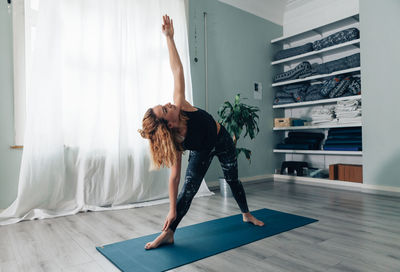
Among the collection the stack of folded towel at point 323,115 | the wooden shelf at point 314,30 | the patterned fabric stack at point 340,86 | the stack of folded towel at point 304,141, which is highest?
the wooden shelf at point 314,30

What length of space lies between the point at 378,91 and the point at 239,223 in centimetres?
235

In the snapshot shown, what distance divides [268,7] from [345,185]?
2950 millimetres

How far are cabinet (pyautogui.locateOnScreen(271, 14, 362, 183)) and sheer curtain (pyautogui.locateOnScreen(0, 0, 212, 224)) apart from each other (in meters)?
2.08

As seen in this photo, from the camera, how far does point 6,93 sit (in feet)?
8.61

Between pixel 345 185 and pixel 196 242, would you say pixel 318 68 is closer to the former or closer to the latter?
pixel 345 185

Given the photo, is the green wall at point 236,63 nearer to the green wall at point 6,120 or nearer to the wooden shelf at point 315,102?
the wooden shelf at point 315,102

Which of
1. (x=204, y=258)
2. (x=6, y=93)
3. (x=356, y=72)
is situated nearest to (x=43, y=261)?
(x=204, y=258)

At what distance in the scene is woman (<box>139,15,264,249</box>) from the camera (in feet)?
5.22

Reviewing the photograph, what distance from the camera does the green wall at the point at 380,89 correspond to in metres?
3.15

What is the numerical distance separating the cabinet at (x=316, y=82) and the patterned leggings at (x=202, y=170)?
224cm

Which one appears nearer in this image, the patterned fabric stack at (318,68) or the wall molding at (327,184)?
the wall molding at (327,184)

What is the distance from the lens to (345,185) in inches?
143

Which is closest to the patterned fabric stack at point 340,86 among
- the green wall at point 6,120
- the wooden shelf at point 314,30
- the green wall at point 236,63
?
the wooden shelf at point 314,30

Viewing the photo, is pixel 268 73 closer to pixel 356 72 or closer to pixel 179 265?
pixel 356 72
